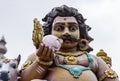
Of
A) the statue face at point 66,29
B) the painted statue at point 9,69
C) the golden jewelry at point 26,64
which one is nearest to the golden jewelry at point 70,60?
the statue face at point 66,29

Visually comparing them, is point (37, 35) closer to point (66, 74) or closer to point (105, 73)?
point (66, 74)

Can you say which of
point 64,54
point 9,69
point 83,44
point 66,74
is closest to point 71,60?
point 64,54

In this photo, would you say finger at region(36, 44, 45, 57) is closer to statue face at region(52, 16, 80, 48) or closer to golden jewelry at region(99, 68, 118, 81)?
statue face at region(52, 16, 80, 48)

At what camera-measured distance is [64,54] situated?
176 inches

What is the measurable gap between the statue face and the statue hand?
484 mm

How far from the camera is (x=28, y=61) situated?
4.49 meters

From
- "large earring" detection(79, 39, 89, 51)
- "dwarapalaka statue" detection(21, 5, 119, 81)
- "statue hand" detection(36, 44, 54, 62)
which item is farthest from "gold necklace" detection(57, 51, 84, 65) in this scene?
"statue hand" detection(36, 44, 54, 62)

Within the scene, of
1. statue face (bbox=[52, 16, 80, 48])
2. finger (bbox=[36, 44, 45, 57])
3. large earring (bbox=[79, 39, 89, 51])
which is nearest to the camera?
finger (bbox=[36, 44, 45, 57])

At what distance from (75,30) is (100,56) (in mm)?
570

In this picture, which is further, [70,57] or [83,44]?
[83,44]

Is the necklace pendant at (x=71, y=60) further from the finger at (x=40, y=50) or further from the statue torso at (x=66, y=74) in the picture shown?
the finger at (x=40, y=50)

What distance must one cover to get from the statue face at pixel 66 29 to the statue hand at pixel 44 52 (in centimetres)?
48

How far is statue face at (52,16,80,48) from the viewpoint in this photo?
4.46 m

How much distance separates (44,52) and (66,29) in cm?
59
